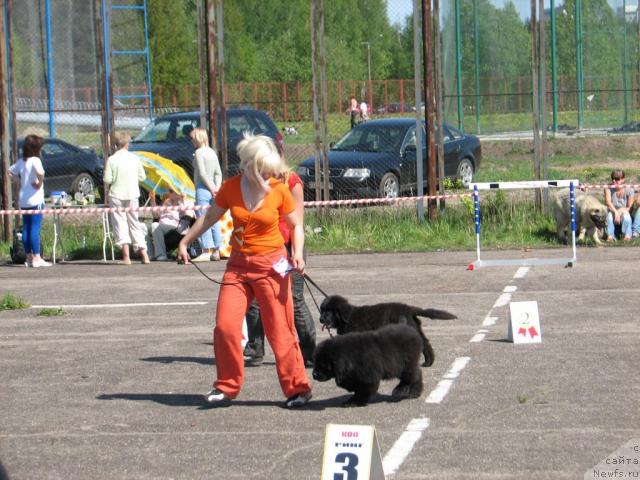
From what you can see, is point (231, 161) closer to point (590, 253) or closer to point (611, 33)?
point (590, 253)

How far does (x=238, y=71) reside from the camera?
172 ft

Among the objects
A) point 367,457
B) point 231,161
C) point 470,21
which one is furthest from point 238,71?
point 367,457

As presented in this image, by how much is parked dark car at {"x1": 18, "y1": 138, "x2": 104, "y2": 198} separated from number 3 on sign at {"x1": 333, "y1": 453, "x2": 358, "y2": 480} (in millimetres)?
20545

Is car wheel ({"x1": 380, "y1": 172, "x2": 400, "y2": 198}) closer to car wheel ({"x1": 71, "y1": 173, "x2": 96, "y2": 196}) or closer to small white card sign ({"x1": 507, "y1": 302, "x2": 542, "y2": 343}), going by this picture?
car wheel ({"x1": 71, "y1": 173, "x2": 96, "y2": 196})

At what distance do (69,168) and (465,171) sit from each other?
8630mm

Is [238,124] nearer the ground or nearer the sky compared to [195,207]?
nearer the sky

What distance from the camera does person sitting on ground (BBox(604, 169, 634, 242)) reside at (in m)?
17.4

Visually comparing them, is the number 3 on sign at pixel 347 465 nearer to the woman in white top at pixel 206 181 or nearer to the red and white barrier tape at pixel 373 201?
the woman in white top at pixel 206 181

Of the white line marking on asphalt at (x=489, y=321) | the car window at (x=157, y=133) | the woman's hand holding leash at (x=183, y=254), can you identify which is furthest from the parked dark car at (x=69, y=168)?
the woman's hand holding leash at (x=183, y=254)

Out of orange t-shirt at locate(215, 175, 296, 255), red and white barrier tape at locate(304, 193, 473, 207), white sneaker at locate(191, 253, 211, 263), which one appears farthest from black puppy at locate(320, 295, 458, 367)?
red and white barrier tape at locate(304, 193, 473, 207)

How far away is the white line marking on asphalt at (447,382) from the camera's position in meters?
8.36

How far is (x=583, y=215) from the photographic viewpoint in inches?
679

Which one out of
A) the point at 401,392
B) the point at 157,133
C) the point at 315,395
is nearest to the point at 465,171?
the point at 157,133

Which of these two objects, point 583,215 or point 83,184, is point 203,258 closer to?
point 583,215
